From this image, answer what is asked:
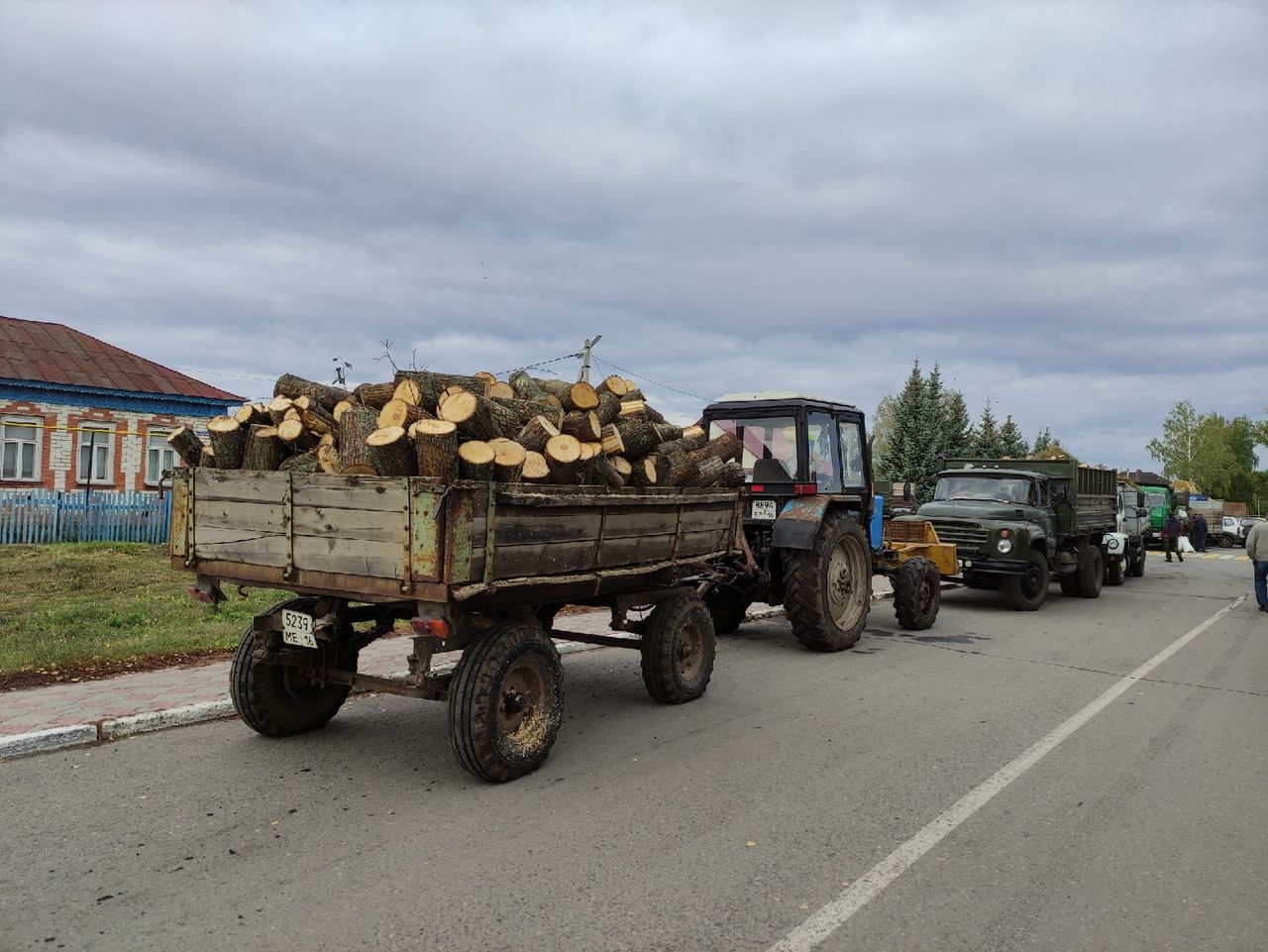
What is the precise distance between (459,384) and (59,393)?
2177 cm

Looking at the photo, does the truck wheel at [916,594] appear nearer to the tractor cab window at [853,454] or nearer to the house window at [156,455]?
the tractor cab window at [853,454]

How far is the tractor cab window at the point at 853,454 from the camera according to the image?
32.7ft

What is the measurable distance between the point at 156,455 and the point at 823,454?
21381 millimetres

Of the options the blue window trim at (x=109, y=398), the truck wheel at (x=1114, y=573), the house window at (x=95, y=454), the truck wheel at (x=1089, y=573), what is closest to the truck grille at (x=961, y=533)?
the truck wheel at (x=1089, y=573)

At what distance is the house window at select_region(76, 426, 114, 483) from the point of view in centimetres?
2303

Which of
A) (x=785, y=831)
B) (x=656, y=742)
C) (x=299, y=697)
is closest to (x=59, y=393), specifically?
(x=299, y=697)

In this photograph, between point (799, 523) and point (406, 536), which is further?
point (799, 523)

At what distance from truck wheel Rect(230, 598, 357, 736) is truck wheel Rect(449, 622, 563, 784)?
123cm

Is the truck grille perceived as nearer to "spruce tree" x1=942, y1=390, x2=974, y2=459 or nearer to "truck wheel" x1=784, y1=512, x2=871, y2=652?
"truck wheel" x1=784, y1=512, x2=871, y2=652

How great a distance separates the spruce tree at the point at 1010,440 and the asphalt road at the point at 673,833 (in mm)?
37724

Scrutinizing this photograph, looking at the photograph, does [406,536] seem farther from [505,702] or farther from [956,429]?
[956,429]

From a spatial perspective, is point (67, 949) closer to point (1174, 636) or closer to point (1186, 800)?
point (1186, 800)

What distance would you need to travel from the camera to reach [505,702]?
5.15 meters

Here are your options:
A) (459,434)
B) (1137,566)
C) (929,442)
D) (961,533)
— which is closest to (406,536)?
(459,434)
